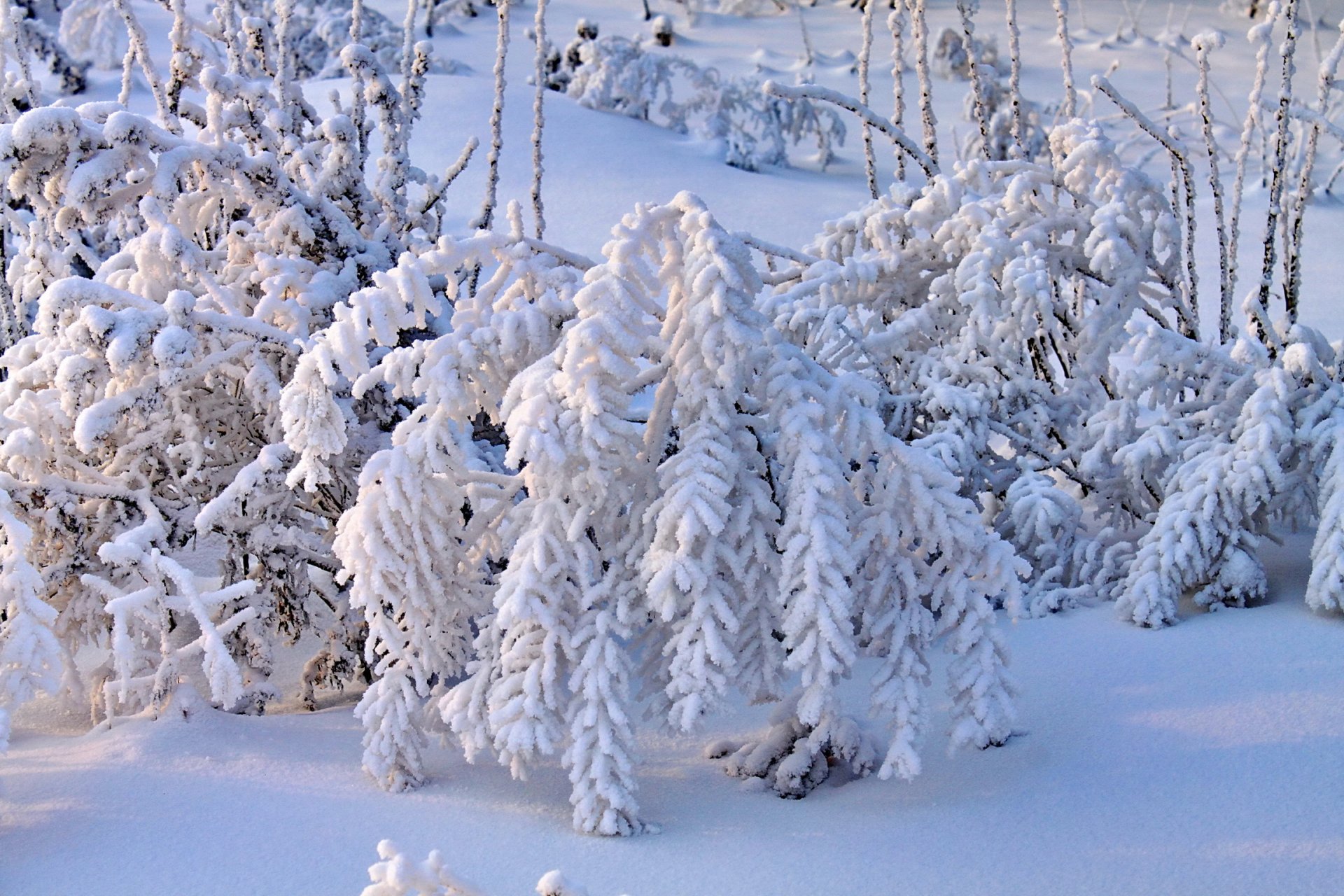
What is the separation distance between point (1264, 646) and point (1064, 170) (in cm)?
141

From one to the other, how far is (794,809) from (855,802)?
107 mm

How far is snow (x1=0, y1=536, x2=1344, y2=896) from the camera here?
1.97 meters

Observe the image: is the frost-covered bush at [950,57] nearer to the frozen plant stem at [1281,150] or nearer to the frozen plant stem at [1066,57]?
the frozen plant stem at [1066,57]

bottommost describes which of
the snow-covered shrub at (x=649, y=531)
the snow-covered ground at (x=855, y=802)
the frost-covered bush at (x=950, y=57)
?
the snow-covered ground at (x=855, y=802)

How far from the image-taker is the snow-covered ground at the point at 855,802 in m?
Answer: 1.97

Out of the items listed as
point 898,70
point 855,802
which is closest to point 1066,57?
point 898,70

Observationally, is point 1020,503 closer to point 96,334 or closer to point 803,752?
point 803,752

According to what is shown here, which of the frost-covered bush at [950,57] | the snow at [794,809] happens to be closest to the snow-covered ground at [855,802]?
the snow at [794,809]

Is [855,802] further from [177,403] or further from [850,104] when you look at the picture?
[850,104]

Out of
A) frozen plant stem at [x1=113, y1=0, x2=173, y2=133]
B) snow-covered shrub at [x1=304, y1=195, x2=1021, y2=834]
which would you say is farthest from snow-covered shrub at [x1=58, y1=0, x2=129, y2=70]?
snow-covered shrub at [x1=304, y1=195, x2=1021, y2=834]

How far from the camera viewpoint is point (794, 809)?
2.20 meters

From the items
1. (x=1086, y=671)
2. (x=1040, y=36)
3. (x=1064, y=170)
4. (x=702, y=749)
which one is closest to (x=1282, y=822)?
(x=1086, y=671)

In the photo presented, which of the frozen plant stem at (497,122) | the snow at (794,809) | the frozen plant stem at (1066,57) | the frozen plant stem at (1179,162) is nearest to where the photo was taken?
the snow at (794,809)

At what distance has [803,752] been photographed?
226cm
